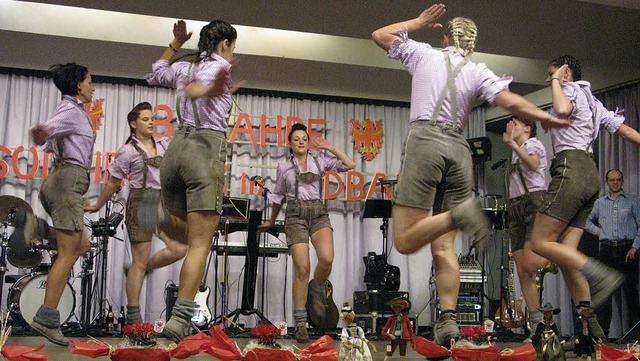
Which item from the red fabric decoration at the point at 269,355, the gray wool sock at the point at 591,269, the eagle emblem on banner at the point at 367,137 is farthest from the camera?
the eagle emblem on banner at the point at 367,137

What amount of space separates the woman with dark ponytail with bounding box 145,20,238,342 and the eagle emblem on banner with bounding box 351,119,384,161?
6.20 meters

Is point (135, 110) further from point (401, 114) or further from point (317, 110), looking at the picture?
point (401, 114)

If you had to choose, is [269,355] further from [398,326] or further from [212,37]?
[212,37]

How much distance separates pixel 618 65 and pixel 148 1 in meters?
5.66

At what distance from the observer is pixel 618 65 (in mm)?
8695

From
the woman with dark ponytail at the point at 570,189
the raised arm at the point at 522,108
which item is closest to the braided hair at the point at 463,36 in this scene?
the raised arm at the point at 522,108

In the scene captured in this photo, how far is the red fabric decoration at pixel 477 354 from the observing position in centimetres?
324

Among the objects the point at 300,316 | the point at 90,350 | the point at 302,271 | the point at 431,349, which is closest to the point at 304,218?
the point at 302,271

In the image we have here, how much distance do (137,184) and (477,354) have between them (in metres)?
3.44

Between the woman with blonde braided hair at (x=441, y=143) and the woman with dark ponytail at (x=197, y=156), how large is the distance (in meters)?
0.92

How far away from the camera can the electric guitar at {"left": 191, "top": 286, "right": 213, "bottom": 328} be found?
25.1ft

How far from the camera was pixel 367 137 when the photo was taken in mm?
10039

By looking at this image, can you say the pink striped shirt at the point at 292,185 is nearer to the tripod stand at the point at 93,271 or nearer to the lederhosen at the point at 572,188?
the tripod stand at the point at 93,271

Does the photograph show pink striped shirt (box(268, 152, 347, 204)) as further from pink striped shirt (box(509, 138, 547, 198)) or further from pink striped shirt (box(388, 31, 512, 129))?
pink striped shirt (box(388, 31, 512, 129))
